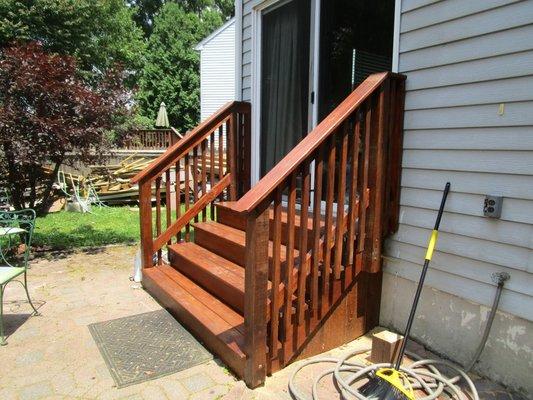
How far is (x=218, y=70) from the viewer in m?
15.6

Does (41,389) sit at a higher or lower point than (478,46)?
lower

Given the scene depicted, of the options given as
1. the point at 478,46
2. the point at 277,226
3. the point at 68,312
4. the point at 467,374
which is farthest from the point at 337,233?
the point at 68,312

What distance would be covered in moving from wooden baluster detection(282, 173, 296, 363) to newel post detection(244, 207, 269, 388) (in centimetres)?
17

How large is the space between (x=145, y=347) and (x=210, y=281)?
0.66 m

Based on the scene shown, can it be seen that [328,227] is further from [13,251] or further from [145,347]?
[13,251]

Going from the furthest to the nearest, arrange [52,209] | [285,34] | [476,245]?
[52,209] → [285,34] → [476,245]

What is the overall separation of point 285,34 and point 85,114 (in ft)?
7.48

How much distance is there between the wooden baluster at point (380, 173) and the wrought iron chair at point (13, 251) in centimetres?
235

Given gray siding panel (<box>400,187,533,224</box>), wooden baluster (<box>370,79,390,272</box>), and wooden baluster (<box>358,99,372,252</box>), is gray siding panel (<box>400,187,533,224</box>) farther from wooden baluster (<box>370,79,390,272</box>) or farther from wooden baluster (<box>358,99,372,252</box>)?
wooden baluster (<box>358,99,372,252</box>)

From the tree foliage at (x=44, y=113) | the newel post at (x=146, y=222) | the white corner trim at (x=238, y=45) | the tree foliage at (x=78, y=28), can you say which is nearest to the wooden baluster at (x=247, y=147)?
the white corner trim at (x=238, y=45)

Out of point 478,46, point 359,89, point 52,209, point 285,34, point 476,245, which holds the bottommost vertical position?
point 52,209

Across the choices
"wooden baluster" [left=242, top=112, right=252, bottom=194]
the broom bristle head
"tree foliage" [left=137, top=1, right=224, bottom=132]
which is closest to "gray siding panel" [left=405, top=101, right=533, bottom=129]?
the broom bristle head

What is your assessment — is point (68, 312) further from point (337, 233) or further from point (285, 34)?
point (285, 34)

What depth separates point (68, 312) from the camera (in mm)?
3119
